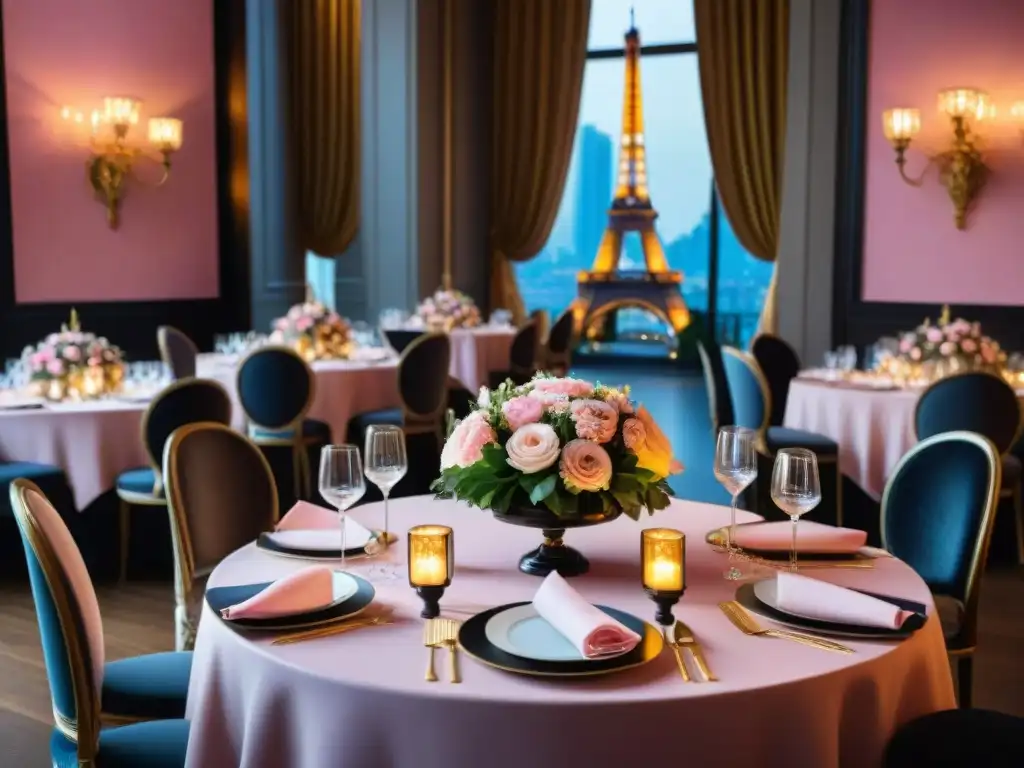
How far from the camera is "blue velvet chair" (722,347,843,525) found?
15.5 ft

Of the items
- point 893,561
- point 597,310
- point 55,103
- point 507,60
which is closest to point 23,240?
point 55,103

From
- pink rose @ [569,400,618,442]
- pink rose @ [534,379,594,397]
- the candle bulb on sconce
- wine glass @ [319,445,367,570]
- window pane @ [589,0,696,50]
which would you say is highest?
window pane @ [589,0,696,50]

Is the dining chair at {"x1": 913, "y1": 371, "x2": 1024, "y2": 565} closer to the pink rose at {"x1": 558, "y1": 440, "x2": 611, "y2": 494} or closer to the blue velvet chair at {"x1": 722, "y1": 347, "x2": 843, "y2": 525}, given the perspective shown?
the blue velvet chair at {"x1": 722, "y1": 347, "x2": 843, "y2": 525}

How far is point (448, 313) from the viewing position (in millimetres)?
7688

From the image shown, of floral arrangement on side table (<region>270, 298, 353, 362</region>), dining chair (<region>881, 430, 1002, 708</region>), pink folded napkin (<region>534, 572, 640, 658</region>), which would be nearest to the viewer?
pink folded napkin (<region>534, 572, 640, 658</region>)

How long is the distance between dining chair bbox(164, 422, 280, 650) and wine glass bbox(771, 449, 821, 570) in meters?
1.23

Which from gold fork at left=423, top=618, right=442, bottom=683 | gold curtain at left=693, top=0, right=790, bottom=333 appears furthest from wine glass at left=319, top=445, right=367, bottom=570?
gold curtain at left=693, top=0, right=790, bottom=333

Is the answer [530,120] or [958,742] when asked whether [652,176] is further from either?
[958,742]

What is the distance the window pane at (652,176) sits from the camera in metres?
11.6

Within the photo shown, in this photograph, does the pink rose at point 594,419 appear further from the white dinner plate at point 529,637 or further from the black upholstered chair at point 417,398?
the black upholstered chair at point 417,398

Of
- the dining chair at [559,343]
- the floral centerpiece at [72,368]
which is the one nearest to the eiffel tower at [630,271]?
the dining chair at [559,343]

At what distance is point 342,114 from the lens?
30.3 feet

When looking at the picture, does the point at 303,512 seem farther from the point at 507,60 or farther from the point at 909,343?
the point at 507,60

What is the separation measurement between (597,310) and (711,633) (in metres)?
12.9
